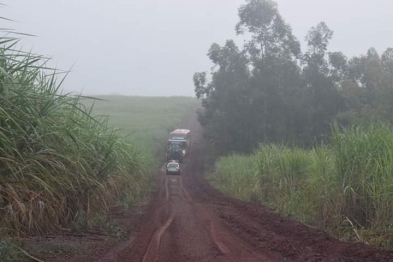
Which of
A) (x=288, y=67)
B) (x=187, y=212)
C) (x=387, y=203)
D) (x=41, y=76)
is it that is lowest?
(x=187, y=212)

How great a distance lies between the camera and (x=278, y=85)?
42.5 m

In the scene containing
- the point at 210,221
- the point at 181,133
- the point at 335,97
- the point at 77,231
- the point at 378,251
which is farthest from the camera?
the point at 181,133

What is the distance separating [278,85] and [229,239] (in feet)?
103

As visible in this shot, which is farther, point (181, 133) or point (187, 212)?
point (181, 133)

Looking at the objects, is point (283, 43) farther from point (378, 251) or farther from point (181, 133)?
point (378, 251)

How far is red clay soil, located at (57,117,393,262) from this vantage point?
383 inches

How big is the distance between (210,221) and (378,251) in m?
7.17

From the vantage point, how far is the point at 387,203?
10.5 m

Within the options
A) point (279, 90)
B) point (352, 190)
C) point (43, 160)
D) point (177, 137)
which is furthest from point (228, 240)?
point (177, 137)

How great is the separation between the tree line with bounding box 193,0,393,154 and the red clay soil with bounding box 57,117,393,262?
2274cm

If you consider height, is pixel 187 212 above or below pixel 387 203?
below

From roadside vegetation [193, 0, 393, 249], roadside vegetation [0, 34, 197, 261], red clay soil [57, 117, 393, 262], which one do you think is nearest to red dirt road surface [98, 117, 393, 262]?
red clay soil [57, 117, 393, 262]

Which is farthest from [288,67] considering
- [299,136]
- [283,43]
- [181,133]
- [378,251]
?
[378,251]

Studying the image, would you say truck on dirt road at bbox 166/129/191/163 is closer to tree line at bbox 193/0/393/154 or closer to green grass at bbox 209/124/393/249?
tree line at bbox 193/0/393/154
